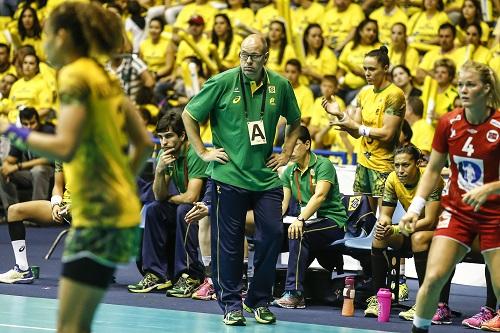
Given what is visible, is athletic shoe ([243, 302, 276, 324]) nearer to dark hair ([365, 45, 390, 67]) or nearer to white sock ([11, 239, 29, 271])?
dark hair ([365, 45, 390, 67])

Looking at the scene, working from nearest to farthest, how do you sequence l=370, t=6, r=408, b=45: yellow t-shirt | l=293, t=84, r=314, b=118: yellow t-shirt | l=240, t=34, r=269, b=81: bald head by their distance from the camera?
l=240, t=34, r=269, b=81: bald head
l=293, t=84, r=314, b=118: yellow t-shirt
l=370, t=6, r=408, b=45: yellow t-shirt

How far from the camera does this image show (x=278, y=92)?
29.9 ft

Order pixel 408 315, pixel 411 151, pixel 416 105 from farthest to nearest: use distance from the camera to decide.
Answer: pixel 416 105, pixel 408 315, pixel 411 151

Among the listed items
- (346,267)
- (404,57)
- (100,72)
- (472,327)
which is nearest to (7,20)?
(404,57)

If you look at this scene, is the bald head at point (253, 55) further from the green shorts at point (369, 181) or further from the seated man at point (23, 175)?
the seated man at point (23, 175)

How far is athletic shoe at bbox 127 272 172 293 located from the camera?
10562 mm

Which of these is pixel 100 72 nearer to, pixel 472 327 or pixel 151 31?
pixel 472 327

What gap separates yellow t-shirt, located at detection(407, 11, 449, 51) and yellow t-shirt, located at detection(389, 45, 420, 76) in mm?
247

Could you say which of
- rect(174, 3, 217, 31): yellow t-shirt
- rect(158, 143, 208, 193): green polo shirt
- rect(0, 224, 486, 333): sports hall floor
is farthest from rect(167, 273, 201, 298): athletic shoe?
rect(174, 3, 217, 31): yellow t-shirt

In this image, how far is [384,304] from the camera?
9383 mm

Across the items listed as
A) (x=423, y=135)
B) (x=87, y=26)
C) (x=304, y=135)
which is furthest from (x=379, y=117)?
(x=87, y=26)

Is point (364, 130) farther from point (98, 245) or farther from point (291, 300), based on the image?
point (98, 245)

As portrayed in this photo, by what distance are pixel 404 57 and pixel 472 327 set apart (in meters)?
6.55

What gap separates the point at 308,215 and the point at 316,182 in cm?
38
